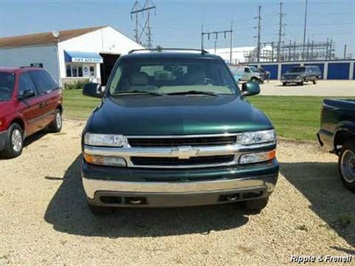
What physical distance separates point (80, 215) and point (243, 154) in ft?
6.85

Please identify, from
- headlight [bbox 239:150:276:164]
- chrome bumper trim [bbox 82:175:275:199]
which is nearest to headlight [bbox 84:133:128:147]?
chrome bumper trim [bbox 82:175:275:199]

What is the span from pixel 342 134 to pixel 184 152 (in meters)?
2.98

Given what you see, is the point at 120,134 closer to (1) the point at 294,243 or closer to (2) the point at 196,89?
(2) the point at 196,89

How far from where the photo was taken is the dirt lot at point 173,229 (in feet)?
11.5

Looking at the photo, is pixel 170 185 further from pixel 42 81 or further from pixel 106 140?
pixel 42 81

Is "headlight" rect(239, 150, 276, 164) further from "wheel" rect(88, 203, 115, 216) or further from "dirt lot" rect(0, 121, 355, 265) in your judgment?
"wheel" rect(88, 203, 115, 216)

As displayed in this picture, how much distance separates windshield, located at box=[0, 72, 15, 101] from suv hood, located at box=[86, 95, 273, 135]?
3863 mm

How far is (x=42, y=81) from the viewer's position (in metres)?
8.96

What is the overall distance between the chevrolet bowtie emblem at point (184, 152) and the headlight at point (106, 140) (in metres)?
0.46

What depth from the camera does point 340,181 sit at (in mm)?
5578

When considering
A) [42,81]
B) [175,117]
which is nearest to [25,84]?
[42,81]

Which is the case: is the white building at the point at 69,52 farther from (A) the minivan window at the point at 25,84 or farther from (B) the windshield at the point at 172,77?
(B) the windshield at the point at 172,77

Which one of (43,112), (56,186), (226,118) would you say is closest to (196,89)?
(226,118)

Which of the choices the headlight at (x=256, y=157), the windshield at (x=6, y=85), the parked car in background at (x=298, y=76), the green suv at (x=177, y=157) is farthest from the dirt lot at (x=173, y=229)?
the parked car in background at (x=298, y=76)
